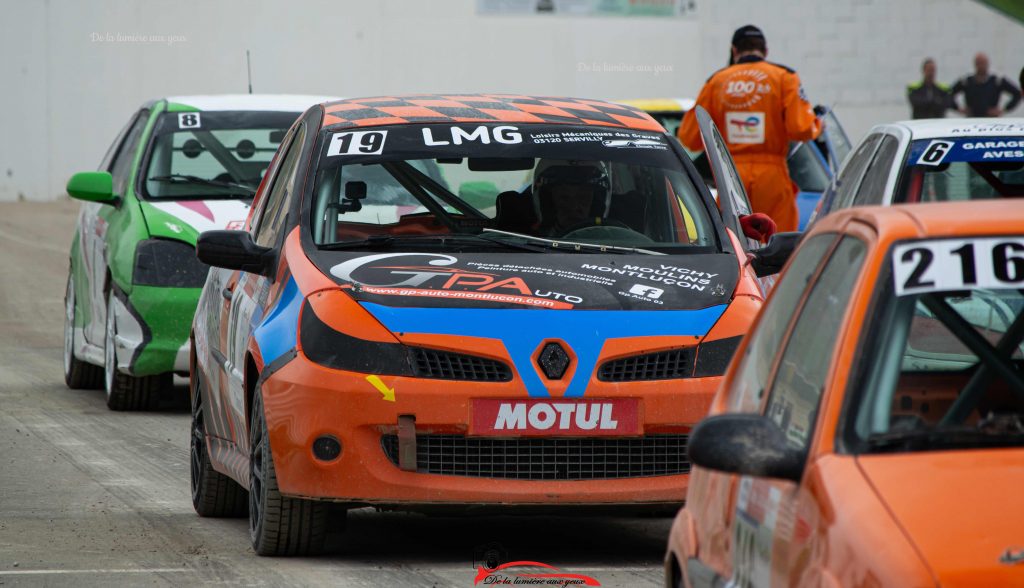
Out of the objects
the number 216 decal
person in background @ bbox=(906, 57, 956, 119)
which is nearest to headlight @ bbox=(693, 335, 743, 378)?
the number 216 decal

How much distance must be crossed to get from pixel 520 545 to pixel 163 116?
597 cm

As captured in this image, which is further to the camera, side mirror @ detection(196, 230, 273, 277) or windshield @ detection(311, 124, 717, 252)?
windshield @ detection(311, 124, 717, 252)

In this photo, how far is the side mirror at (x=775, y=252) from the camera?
7.04m

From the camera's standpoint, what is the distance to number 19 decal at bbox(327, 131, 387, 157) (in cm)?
742

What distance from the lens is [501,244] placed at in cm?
715

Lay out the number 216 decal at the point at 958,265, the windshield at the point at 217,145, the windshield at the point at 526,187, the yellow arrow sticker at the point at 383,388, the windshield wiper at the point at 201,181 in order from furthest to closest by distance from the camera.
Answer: the windshield at the point at 217,145 → the windshield wiper at the point at 201,181 → the windshield at the point at 526,187 → the yellow arrow sticker at the point at 383,388 → the number 216 decal at the point at 958,265

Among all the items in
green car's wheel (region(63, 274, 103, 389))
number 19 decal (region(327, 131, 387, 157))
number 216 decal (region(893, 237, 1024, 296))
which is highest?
number 216 decal (region(893, 237, 1024, 296))

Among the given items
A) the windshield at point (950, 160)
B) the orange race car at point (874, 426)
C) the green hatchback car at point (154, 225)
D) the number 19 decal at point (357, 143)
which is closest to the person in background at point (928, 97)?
the green hatchback car at point (154, 225)

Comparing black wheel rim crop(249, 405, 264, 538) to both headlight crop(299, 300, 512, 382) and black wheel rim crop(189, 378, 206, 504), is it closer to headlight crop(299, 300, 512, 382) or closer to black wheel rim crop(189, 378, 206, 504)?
headlight crop(299, 300, 512, 382)

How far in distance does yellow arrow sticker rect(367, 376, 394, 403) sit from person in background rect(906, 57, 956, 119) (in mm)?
26032

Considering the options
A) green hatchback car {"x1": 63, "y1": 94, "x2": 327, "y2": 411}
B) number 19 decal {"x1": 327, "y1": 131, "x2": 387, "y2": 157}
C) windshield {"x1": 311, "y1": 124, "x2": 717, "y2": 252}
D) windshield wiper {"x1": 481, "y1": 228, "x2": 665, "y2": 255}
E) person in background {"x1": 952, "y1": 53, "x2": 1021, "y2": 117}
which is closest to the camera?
windshield wiper {"x1": 481, "y1": 228, "x2": 665, "y2": 255}

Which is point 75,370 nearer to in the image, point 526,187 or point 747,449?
point 526,187

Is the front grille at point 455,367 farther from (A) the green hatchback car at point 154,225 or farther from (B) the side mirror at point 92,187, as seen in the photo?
(B) the side mirror at point 92,187

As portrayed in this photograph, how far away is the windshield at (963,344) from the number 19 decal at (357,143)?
146 inches
